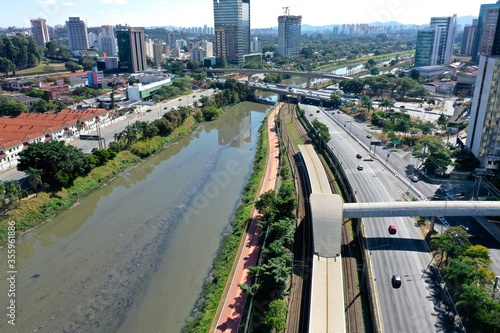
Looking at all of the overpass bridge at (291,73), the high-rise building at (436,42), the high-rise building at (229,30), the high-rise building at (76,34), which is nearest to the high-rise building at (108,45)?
the high-rise building at (76,34)

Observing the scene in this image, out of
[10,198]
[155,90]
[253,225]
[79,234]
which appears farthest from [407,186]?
[155,90]

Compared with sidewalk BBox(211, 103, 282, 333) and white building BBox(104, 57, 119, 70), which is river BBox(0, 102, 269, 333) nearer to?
sidewalk BBox(211, 103, 282, 333)

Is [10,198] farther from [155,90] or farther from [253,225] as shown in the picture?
[155,90]

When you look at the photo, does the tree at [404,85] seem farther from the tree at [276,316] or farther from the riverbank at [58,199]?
the tree at [276,316]

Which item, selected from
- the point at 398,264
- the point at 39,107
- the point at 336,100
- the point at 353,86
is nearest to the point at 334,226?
the point at 398,264

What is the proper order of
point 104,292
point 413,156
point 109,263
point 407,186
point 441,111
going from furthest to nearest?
1. point 441,111
2. point 413,156
3. point 407,186
4. point 109,263
5. point 104,292

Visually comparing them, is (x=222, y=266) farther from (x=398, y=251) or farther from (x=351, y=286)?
(x=398, y=251)
